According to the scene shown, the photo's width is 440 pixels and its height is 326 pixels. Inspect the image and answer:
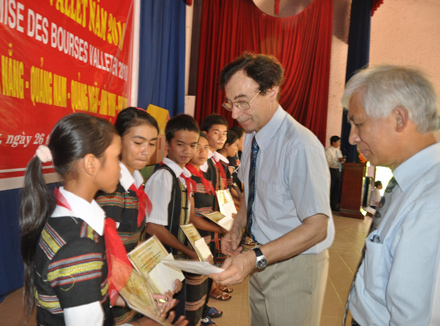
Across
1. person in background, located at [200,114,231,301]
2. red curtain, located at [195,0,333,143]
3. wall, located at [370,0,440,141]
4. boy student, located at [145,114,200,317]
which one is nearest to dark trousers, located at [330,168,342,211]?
red curtain, located at [195,0,333,143]

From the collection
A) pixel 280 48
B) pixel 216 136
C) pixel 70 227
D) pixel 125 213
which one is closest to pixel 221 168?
pixel 216 136

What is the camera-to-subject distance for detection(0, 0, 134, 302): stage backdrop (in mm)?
1772

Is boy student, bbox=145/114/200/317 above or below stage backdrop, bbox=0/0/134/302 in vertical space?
below

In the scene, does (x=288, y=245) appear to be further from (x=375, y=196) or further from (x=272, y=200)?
(x=375, y=196)

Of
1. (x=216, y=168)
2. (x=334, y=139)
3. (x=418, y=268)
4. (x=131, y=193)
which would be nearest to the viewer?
(x=418, y=268)

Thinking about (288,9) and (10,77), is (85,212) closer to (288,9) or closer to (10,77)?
(10,77)

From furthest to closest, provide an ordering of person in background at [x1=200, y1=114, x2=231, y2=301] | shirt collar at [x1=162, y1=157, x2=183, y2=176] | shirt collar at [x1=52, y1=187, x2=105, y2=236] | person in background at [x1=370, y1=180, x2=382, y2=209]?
person in background at [x1=370, y1=180, x2=382, y2=209], person in background at [x1=200, y1=114, x2=231, y2=301], shirt collar at [x1=162, y1=157, x2=183, y2=176], shirt collar at [x1=52, y1=187, x2=105, y2=236]

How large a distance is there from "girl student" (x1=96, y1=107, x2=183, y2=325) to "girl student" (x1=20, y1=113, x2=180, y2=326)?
29cm

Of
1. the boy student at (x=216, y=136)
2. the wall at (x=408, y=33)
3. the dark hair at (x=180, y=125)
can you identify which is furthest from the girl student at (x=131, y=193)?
the wall at (x=408, y=33)

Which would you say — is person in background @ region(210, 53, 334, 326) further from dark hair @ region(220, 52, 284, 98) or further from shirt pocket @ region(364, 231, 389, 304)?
shirt pocket @ region(364, 231, 389, 304)

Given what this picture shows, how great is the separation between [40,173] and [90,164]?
17cm

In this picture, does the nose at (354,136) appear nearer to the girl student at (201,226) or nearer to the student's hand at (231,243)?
the student's hand at (231,243)

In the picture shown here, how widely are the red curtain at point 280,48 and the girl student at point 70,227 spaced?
195 inches

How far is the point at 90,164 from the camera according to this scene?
41.7 inches
